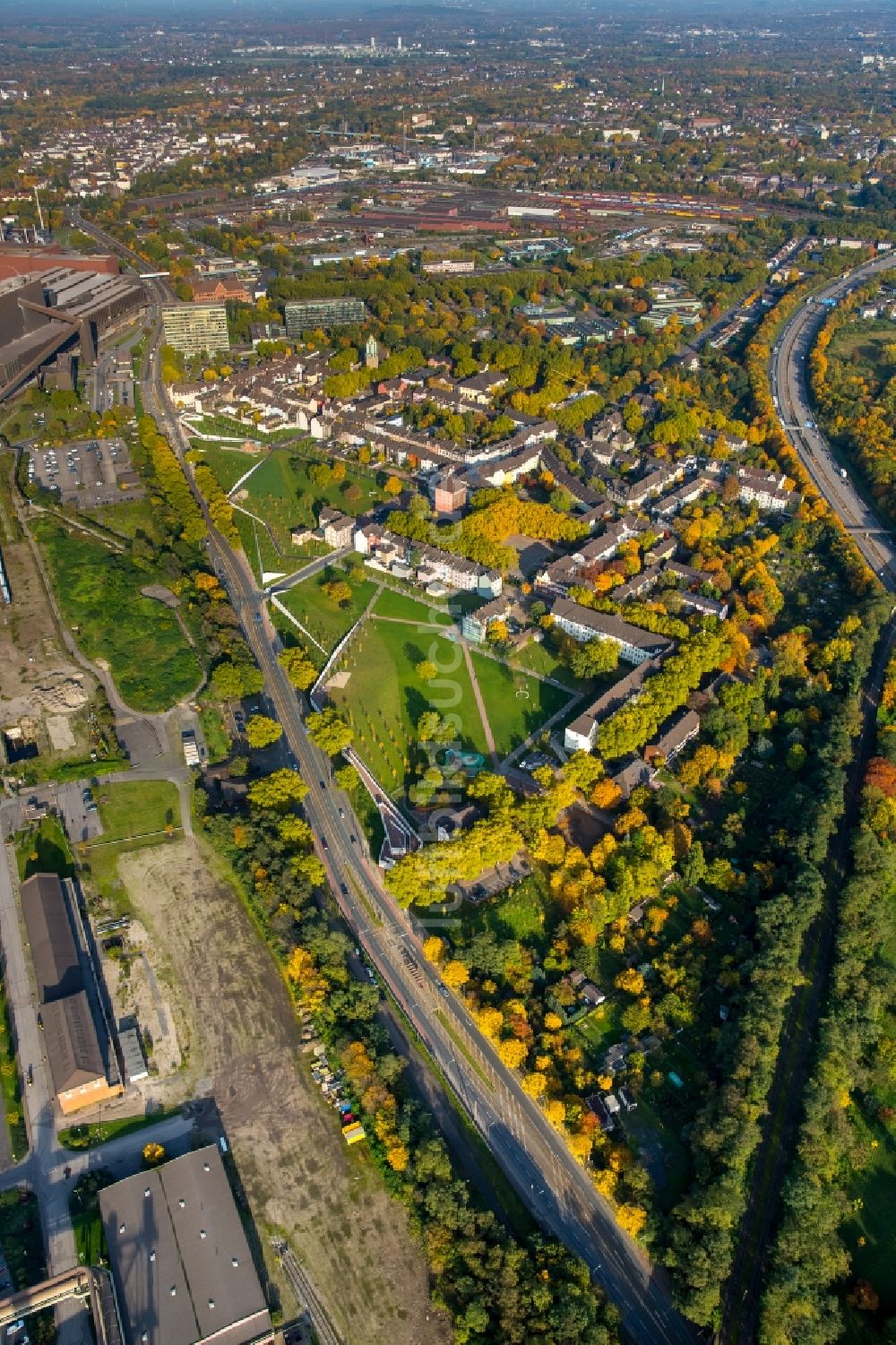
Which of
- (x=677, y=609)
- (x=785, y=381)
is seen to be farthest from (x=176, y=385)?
(x=785, y=381)

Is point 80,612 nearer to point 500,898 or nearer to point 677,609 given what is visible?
point 500,898

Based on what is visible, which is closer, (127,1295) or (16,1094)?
(127,1295)

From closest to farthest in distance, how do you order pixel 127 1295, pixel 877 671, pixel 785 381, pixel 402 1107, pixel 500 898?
pixel 127 1295
pixel 402 1107
pixel 500 898
pixel 877 671
pixel 785 381

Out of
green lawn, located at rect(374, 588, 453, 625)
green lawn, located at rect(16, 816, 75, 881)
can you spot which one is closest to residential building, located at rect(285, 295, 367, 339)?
green lawn, located at rect(374, 588, 453, 625)

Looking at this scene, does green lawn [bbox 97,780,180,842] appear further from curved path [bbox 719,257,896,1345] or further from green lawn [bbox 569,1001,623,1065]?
curved path [bbox 719,257,896,1345]

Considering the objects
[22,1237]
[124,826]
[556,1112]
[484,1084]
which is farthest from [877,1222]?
[124,826]

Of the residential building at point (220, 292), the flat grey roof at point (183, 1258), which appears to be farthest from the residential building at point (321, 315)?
the flat grey roof at point (183, 1258)
